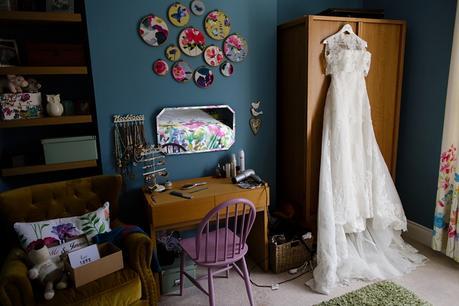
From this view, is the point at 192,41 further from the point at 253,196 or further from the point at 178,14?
the point at 253,196

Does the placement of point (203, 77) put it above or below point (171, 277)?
Result: above

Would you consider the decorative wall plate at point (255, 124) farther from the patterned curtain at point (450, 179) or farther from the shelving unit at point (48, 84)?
the patterned curtain at point (450, 179)

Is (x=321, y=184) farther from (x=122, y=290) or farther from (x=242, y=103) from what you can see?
(x=122, y=290)

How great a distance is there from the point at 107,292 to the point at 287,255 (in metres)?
1.31

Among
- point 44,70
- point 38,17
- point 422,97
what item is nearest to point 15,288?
point 44,70

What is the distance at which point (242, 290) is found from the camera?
2309 millimetres

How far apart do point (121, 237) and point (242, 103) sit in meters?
1.33

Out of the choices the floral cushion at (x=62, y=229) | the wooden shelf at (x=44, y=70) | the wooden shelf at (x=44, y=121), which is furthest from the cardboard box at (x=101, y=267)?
the wooden shelf at (x=44, y=70)

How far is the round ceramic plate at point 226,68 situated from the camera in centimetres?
252

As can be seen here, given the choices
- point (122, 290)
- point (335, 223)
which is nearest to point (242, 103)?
point (335, 223)

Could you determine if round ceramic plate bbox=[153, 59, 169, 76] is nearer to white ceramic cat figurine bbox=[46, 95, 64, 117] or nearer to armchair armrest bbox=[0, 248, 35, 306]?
white ceramic cat figurine bbox=[46, 95, 64, 117]

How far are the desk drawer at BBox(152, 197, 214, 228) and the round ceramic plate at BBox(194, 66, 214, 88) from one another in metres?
0.86

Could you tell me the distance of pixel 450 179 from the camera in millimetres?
2461

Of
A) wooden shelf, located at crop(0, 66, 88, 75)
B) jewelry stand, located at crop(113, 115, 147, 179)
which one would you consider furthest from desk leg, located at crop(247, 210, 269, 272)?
wooden shelf, located at crop(0, 66, 88, 75)
